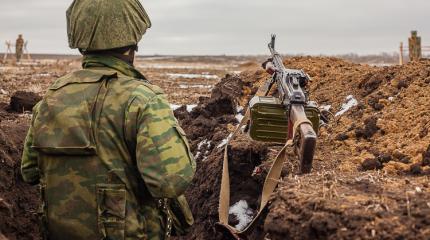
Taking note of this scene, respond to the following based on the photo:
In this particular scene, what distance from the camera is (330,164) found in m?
5.22

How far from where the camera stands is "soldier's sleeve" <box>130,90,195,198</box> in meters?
3.04

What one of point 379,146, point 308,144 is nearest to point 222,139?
point 379,146

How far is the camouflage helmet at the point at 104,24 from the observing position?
3.19 meters

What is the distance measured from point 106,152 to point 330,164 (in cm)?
267

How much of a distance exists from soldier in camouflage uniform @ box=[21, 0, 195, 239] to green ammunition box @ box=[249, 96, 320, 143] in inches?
98.3

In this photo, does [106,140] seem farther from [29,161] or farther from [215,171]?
[215,171]

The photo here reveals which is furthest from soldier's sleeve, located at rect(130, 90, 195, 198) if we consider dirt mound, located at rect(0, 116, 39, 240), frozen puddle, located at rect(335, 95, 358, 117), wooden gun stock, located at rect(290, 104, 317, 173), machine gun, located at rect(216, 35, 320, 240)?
frozen puddle, located at rect(335, 95, 358, 117)

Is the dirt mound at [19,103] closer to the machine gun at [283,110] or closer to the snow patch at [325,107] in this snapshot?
the snow patch at [325,107]

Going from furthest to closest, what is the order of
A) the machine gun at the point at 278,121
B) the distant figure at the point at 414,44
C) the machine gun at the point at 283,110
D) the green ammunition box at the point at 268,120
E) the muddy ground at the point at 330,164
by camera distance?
the distant figure at the point at 414,44 → the green ammunition box at the point at 268,120 → the machine gun at the point at 283,110 → the machine gun at the point at 278,121 → the muddy ground at the point at 330,164

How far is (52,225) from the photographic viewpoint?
10.9 ft

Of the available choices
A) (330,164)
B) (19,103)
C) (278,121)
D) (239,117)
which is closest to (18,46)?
(19,103)

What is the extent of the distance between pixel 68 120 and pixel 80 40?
0.47m

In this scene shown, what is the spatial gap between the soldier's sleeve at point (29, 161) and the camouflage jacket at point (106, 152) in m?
0.17

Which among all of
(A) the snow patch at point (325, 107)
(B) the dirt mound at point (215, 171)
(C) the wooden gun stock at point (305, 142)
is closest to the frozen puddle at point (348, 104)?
(A) the snow patch at point (325, 107)
